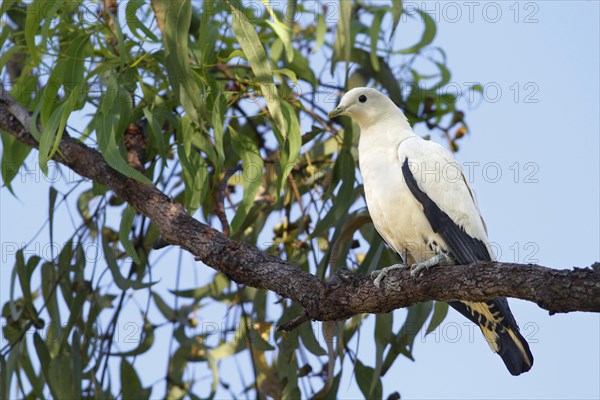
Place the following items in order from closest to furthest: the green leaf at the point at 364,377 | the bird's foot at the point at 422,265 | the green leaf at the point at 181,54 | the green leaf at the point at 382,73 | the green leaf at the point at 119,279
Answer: the bird's foot at the point at 422,265 → the green leaf at the point at 181,54 → the green leaf at the point at 119,279 → the green leaf at the point at 364,377 → the green leaf at the point at 382,73

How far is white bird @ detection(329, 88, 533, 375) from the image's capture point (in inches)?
132

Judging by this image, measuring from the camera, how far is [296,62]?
14.8 feet

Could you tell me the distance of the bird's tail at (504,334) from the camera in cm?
328

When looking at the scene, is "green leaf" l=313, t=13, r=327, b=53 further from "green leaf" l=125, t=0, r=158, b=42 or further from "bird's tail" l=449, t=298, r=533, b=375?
"bird's tail" l=449, t=298, r=533, b=375

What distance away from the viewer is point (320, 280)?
3.13 meters

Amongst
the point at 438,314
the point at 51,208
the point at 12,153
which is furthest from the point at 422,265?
the point at 12,153

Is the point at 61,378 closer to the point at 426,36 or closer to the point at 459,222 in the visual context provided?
the point at 459,222

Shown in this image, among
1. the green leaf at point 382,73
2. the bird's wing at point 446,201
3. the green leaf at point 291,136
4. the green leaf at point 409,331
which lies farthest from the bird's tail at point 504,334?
the green leaf at point 382,73

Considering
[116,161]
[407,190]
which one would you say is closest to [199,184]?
[116,161]

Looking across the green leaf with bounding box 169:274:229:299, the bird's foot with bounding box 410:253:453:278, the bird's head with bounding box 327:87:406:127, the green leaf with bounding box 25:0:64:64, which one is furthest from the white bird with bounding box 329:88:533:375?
the green leaf with bounding box 25:0:64:64

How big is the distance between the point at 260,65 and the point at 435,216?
0.86 meters

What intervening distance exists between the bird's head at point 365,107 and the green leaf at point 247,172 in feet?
1.20

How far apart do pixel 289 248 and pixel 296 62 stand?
89 centimetres

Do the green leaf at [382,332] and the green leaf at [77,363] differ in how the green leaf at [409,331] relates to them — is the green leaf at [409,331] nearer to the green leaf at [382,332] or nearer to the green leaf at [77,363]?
the green leaf at [382,332]
